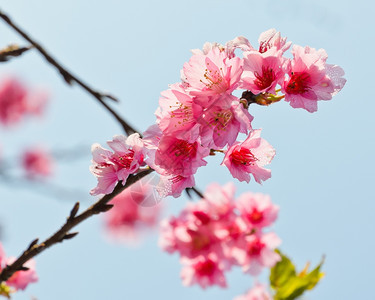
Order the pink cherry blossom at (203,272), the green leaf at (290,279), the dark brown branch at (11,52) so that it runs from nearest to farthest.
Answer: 1. the dark brown branch at (11,52)
2. the green leaf at (290,279)
3. the pink cherry blossom at (203,272)

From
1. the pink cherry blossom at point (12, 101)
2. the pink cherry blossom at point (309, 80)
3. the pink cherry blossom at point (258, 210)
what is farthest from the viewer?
the pink cherry blossom at point (12, 101)

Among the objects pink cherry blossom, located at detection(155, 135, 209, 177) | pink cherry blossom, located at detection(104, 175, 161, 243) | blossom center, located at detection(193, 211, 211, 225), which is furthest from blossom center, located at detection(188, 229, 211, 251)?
pink cherry blossom, located at detection(104, 175, 161, 243)

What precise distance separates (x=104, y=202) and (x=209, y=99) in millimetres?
476

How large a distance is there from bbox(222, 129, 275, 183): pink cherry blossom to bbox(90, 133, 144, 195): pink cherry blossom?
290 mm

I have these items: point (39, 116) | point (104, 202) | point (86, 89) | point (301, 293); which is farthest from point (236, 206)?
point (39, 116)

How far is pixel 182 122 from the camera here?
1.11 m

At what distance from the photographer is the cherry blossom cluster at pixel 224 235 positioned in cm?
286

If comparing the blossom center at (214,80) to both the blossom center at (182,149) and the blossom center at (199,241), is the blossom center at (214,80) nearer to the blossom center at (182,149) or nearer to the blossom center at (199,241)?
the blossom center at (182,149)

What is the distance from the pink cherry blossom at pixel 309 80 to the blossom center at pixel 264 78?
6cm

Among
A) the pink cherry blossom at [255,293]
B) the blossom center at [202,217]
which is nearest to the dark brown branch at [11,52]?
the blossom center at [202,217]

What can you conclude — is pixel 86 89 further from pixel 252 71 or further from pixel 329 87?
pixel 329 87

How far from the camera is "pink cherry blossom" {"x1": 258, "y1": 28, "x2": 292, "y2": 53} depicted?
1212mm

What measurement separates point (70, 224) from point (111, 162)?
27 centimetres

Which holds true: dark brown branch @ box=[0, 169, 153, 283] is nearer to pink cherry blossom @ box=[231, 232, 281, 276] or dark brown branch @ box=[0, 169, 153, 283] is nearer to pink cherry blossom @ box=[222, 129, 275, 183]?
pink cherry blossom @ box=[222, 129, 275, 183]
